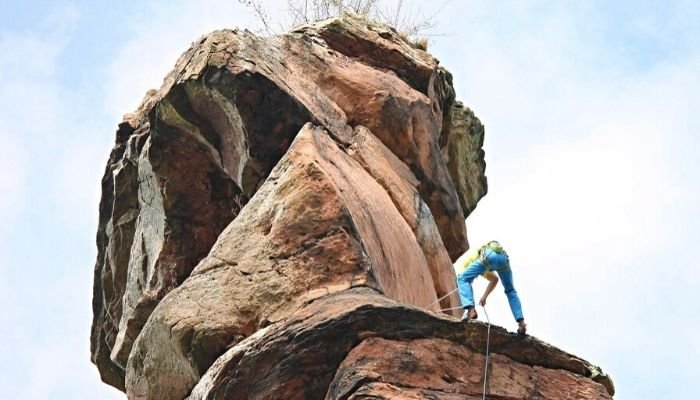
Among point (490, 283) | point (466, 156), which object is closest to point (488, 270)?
point (490, 283)

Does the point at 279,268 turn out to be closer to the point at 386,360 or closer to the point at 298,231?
the point at 298,231

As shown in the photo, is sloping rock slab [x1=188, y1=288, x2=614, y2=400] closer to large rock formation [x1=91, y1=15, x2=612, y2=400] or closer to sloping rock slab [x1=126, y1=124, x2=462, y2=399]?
large rock formation [x1=91, y1=15, x2=612, y2=400]

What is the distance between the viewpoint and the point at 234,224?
15.5m

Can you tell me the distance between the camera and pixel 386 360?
12.4 m

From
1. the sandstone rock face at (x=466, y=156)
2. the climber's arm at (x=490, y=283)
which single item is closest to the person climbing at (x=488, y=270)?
the climber's arm at (x=490, y=283)

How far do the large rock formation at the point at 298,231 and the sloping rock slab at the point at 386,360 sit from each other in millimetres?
18

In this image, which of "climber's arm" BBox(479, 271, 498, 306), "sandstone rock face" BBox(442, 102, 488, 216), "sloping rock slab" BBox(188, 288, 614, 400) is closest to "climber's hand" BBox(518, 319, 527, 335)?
"sloping rock slab" BBox(188, 288, 614, 400)

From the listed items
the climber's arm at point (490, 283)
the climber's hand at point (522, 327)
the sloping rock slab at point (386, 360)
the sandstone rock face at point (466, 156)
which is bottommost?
the sloping rock slab at point (386, 360)

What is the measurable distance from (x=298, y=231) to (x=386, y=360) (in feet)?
9.04

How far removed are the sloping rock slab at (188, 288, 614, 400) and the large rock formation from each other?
18mm

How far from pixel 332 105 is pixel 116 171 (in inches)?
140

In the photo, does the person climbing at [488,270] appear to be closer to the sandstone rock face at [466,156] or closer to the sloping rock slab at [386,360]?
the sloping rock slab at [386,360]

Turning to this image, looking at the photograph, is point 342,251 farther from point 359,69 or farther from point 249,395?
point 359,69

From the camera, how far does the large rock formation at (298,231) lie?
1274 centimetres
